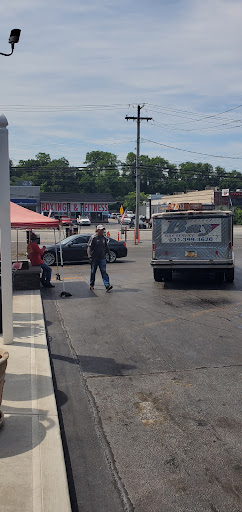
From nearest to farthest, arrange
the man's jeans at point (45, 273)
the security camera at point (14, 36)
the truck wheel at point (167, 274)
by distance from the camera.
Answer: the security camera at point (14, 36), the man's jeans at point (45, 273), the truck wheel at point (167, 274)

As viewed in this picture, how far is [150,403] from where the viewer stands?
18.7 ft

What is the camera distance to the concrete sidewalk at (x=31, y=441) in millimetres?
3689

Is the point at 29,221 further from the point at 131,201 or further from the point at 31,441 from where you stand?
the point at 131,201

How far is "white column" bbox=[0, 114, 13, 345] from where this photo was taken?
7520 mm

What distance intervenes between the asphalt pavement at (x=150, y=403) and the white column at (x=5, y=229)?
99cm

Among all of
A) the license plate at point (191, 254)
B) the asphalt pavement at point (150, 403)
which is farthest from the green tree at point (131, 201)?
the asphalt pavement at point (150, 403)

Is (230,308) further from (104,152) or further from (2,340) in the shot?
(104,152)

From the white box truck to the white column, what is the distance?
7.17 meters

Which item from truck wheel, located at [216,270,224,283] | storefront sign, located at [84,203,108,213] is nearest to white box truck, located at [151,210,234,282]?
truck wheel, located at [216,270,224,283]

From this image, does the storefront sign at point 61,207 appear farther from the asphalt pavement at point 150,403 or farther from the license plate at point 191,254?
the asphalt pavement at point 150,403

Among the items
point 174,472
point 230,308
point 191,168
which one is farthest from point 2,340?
point 191,168

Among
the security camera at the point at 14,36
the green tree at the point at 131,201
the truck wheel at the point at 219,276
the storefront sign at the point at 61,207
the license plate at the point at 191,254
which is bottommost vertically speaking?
the truck wheel at the point at 219,276

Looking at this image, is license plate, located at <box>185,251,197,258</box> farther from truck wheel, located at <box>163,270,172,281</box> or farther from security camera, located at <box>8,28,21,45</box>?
security camera, located at <box>8,28,21,45</box>

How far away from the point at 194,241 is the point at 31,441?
10.2 m
